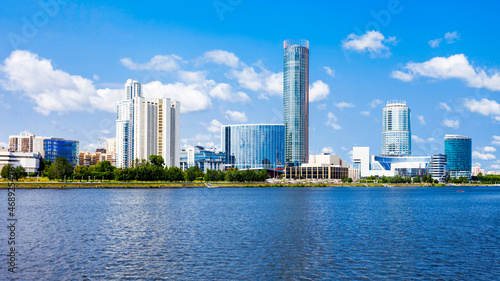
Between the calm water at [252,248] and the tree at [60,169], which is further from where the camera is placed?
the tree at [60,169]

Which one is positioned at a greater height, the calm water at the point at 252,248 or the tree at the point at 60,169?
the tree at the point at 60,169

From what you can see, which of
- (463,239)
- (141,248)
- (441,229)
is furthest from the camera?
(441,229)

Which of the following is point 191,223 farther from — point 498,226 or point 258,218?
point 498,226

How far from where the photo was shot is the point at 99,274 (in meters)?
36.2

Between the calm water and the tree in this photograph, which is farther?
the tree

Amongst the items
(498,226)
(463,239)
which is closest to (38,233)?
(463,239)

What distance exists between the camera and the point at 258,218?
7569 centimetres

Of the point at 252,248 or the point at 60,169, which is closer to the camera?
the point at 252,248

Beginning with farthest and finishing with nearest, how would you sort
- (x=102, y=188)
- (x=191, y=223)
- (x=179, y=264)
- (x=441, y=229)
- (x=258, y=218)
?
1. (x=102, y=188)
2. (x=258, y=218)
3. (x=191, y=223)
4. (x=441, y=229)
5. (x=179, y=264)

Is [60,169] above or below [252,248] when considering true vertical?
above

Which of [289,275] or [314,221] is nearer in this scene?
[289,275]

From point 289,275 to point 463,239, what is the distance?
2635cm

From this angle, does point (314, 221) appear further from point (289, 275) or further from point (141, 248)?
point (289, 275)

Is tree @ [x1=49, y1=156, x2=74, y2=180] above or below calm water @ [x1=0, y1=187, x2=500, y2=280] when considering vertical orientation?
above
